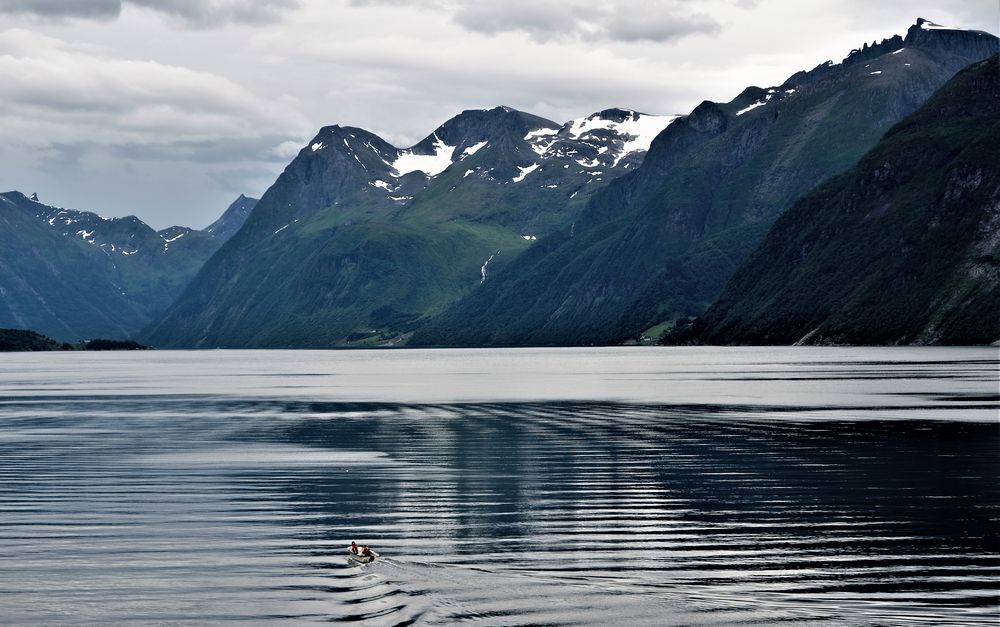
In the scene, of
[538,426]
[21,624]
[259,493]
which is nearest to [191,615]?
[21,624]

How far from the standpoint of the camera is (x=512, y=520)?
141 ft

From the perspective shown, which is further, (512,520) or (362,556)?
(512,520)

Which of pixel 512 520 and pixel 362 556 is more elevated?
pixel 362 556

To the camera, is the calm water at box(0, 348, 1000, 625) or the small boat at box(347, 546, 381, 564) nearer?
the calm water at box(0, 348, 1000, 625)

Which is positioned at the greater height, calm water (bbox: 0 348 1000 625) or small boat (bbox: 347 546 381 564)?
small boat (bbox: 347 546 381 564)

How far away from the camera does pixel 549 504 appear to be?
47.5 m

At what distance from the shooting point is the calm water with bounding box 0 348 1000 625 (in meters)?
28.7

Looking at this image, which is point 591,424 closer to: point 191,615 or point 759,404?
point 759,404

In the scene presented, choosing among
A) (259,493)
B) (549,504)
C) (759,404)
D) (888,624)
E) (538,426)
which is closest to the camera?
(888,624)

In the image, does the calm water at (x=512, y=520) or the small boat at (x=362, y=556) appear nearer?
the calm water at (x=512, y=520)

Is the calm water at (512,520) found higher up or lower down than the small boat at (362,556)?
lower down

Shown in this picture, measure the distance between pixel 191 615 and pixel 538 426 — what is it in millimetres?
65259

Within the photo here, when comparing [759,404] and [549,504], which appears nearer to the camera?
[549,504]

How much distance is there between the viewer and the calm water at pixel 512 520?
28.7m
